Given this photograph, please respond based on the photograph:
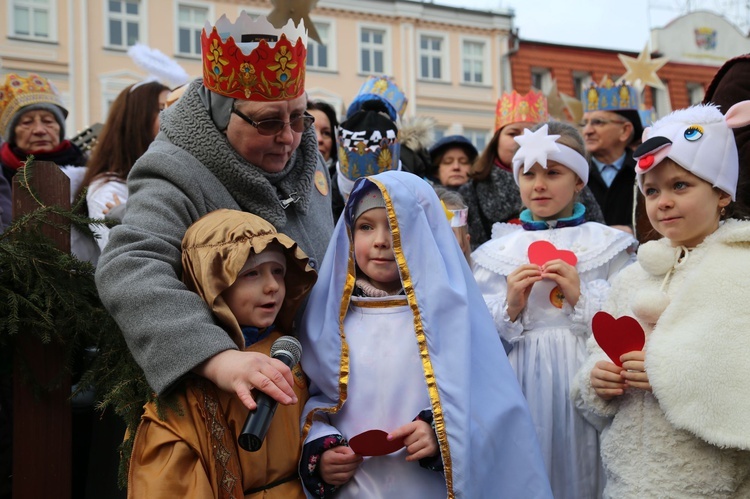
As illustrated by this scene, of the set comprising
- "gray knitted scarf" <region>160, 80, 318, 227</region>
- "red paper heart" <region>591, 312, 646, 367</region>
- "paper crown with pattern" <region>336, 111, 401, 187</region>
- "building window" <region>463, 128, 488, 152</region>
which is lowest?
"red paper heart" <region>591, 312, 646, 367</region>

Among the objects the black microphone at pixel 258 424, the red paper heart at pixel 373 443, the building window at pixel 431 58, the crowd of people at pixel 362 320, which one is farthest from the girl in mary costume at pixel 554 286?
the building window at pixel 431 58

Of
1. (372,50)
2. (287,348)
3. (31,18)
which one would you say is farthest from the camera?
(372,50)

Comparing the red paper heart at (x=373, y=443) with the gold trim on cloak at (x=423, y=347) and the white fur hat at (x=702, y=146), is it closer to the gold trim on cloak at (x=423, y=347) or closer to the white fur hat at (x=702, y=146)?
the gold trim on cloak at (x=423, y=347)

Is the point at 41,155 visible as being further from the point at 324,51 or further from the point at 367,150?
the point at 324,51

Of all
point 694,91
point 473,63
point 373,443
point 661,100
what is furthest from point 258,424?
point 694,91

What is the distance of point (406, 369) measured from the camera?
2916 millimetres

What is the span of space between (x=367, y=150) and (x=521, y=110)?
5.23ft

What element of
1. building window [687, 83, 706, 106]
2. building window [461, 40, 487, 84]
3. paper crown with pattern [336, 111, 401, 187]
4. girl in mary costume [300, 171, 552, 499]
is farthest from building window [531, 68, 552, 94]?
girl in mary costume [300, 171, 552, 499]

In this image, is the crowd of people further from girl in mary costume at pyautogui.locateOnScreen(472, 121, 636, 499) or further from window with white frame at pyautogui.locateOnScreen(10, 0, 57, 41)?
window with white frame at pyautogui.locateOnScreen(10, 0, 57, 41)

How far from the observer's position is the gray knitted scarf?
118 inches

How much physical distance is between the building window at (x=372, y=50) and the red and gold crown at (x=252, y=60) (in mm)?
21770

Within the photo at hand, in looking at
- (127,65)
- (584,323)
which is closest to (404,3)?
(127,65)

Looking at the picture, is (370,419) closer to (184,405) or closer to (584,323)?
(184,405)

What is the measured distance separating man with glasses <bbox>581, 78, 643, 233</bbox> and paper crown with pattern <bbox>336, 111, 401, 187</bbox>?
1.96 meters
